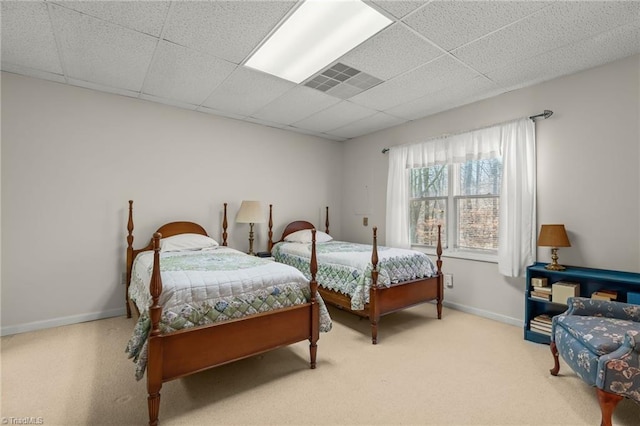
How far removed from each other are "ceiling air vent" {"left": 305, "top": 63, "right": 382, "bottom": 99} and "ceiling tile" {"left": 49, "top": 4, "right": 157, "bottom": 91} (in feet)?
4.87

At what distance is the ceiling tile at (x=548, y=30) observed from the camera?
6.59 feet

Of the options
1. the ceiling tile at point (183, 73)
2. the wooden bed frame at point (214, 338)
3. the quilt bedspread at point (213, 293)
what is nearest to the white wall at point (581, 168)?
the quilt bedspread at point (213, 293)

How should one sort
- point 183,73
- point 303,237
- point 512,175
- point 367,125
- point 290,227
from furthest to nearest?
point 290,227 → point 367,125 → point 303,237 → point 512,175 → point 183,73

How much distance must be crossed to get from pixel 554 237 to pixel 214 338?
2969mm

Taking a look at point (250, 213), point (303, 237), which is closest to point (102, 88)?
point (250, 213)

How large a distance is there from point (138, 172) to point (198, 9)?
228cm

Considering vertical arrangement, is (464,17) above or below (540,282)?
above

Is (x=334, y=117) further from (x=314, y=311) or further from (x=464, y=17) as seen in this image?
(x=314, y=311)

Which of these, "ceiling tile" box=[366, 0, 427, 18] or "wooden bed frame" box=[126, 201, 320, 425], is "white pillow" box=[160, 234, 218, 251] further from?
"ceiling tile" box=[366, 0, 427, 18]

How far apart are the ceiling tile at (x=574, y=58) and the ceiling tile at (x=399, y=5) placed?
53.1 inches

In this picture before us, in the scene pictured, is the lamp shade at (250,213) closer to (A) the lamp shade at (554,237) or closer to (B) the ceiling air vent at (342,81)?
(B) the ceiling air vent at (342,81)

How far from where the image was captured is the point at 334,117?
4.28 metres

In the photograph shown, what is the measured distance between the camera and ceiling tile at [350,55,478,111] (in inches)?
111

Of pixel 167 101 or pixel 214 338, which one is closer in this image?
pixel 214 338
